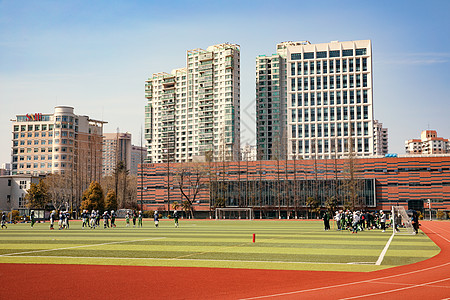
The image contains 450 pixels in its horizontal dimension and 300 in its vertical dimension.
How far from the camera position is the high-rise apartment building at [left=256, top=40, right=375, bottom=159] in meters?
153

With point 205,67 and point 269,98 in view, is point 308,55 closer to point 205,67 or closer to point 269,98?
point 269,98

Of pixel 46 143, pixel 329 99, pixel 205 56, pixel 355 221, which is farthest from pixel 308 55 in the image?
pixel 355 221

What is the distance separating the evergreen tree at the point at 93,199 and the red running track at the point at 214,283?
83738mm

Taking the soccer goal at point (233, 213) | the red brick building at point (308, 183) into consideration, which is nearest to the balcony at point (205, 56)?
the red brick building at point (308, 183)

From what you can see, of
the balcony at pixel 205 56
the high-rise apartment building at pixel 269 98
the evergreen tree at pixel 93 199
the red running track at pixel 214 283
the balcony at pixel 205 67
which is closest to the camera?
the red running track at pixel 214 283

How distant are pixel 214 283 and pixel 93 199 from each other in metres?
90.5

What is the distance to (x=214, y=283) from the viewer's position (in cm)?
1498

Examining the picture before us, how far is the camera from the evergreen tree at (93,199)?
99.4m

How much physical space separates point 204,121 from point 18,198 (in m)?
88.7

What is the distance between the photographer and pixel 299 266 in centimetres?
1880

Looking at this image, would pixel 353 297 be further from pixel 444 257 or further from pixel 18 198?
pixel 18 198

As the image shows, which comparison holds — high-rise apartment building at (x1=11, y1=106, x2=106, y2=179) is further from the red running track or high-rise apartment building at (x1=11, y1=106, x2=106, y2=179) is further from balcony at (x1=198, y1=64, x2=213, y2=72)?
the red running track

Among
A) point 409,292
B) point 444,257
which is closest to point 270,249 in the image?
point 444,257

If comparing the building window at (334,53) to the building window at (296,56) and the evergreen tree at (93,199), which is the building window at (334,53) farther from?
the evergreen tree at (93,199)
